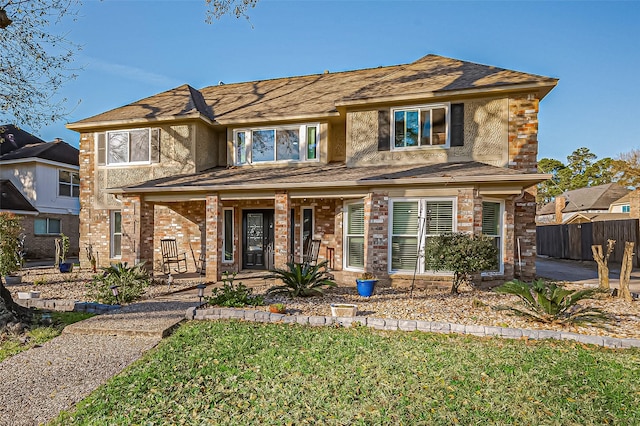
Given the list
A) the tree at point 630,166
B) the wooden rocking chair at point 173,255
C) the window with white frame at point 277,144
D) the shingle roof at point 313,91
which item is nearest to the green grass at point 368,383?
the shingle roof at point 313,91

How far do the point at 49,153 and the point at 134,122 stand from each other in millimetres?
10917

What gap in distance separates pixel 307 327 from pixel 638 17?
12.5m

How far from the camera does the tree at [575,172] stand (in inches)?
1833

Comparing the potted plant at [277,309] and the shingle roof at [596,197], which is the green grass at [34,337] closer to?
the potted plant at [277,309]

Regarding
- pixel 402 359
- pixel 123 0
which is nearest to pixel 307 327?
pixel 402 359

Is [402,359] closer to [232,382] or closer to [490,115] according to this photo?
[232,382]

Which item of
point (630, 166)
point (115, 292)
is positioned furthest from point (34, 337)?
point (630, 166)

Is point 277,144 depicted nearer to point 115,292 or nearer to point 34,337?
point 115,292

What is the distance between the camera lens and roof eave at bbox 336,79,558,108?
9697 millimetres

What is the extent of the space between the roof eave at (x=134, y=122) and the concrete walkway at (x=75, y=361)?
23.8ft

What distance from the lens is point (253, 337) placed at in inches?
218

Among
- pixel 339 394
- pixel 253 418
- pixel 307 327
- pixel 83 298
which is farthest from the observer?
pixel 83 298

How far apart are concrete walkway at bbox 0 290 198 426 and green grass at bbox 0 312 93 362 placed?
164 millimetres

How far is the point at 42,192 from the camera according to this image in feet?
64.4
